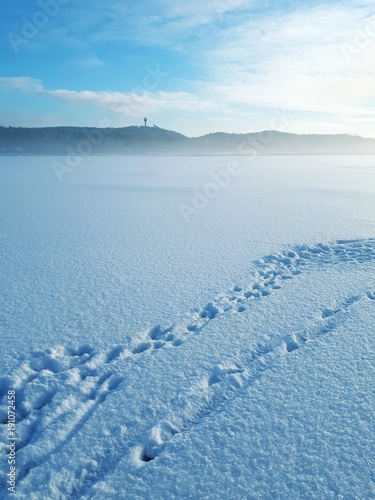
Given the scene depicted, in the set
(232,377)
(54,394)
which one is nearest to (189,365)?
Answer: (232,377)

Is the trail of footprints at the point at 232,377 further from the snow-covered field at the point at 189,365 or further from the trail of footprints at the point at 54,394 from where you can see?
the trail of footprints at the point at 54,394

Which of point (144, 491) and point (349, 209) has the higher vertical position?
point (349, 209)

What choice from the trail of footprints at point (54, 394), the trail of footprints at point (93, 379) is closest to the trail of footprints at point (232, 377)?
the trail of footprints at point (93, 379)

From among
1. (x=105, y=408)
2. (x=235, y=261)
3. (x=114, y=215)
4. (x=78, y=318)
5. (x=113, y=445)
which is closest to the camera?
(x=113, y=445)

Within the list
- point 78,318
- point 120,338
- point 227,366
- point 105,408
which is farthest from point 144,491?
point 78,318

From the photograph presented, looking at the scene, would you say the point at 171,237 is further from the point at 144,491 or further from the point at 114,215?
the point at 144,491

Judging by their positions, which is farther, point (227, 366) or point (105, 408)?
point (227, 366)
